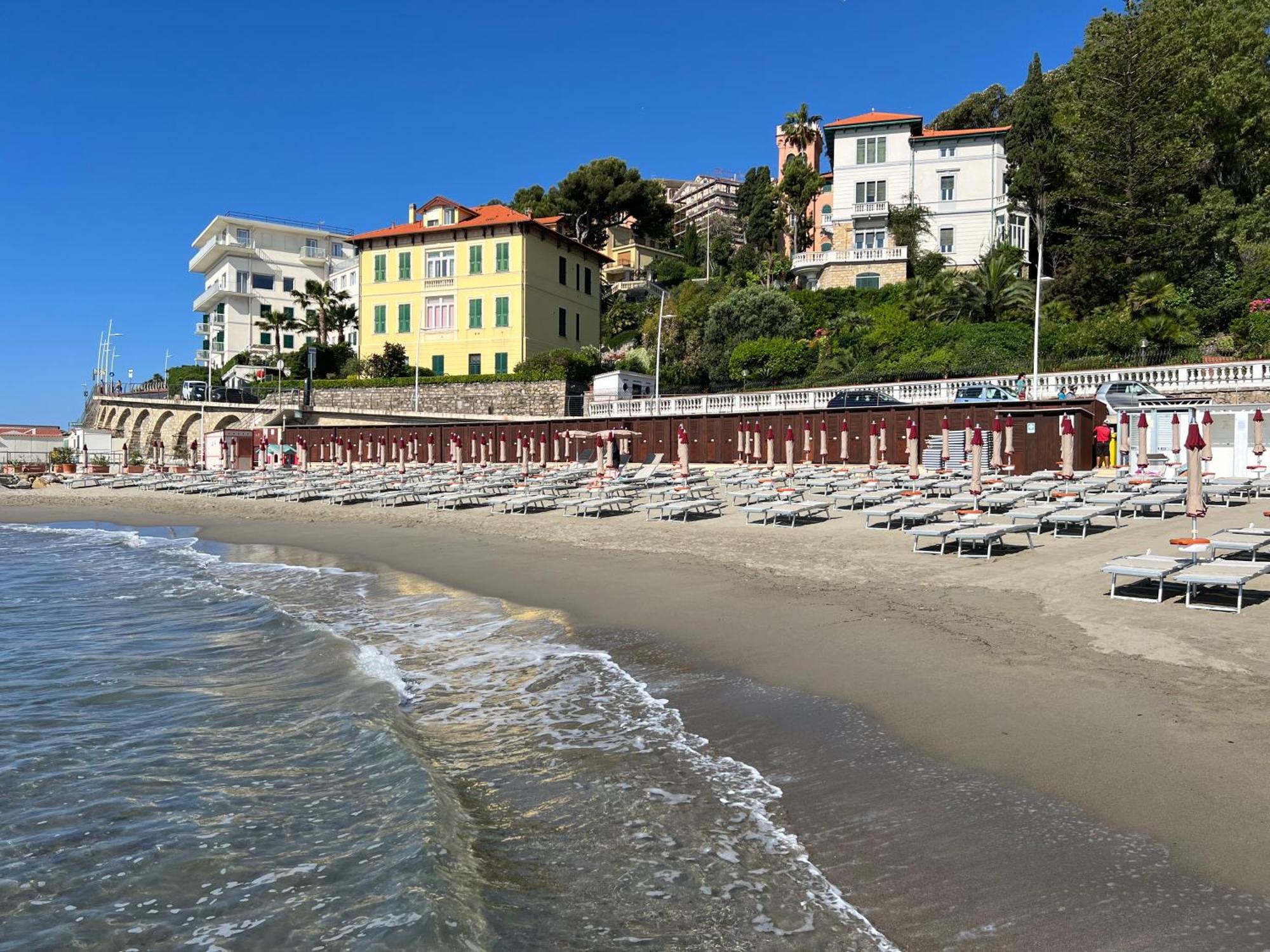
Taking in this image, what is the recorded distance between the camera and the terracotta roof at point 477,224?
175 ft

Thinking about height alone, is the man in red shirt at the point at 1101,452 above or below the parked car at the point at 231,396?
below

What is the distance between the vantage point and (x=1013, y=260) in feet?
148

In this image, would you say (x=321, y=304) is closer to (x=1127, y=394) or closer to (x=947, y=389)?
(x=947, y=389)

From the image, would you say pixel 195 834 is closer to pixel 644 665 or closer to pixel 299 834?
pixel 299 834

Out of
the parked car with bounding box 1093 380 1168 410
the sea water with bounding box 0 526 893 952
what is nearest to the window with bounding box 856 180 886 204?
the parked car with bounding box 1093 380 1168 410

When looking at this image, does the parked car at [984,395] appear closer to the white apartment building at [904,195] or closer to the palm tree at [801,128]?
the white apartment building at [904,195]

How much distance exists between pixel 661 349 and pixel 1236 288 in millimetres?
27945

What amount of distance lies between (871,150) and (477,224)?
83.4 ft

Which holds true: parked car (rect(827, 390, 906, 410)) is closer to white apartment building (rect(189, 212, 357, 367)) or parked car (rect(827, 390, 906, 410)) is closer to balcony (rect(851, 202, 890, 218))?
balcony (rect(851, 202, 890, 218))

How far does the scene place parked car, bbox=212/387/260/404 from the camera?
6103 centimetres

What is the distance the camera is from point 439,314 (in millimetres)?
55812

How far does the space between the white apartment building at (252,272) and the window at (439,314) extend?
27555mm

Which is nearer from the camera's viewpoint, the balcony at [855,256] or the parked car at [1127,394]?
the parked car at [1127,394]

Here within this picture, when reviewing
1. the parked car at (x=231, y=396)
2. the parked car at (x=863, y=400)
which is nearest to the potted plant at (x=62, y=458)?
the parked car at (x=231, y=396)
